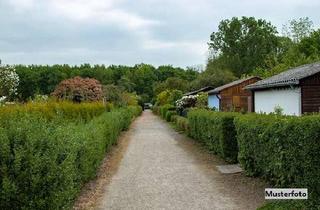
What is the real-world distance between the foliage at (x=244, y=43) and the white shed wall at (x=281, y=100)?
5911 cm

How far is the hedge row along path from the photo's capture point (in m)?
9.64

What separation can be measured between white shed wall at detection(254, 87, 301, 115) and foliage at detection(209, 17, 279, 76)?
2327 inches

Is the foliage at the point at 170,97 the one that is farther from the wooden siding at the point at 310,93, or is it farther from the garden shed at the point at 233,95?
the wooden siding at the point at 310,93

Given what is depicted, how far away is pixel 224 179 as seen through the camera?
12719 mm

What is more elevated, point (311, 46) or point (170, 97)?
point (311, 46)

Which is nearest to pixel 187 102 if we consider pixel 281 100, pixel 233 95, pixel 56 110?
pixel 233 95

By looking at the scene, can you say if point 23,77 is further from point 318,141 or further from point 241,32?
point 318,141

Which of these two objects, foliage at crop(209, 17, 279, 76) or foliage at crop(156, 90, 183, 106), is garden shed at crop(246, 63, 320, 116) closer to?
foliage at crop(156, 90, 183, 106)

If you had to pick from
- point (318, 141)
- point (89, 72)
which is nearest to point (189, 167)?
point (318, 141)

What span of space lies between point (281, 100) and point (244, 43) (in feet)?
219

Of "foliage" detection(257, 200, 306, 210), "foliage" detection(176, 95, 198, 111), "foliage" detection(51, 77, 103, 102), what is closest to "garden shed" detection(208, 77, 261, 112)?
"foliage" detection(176, 95, 198, 111)

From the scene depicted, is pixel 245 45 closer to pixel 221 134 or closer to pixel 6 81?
pixel 6 81

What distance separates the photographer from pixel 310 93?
19969 millimetres

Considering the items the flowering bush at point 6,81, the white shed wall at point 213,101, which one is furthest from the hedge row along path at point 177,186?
the flowering bush at point 6,81
